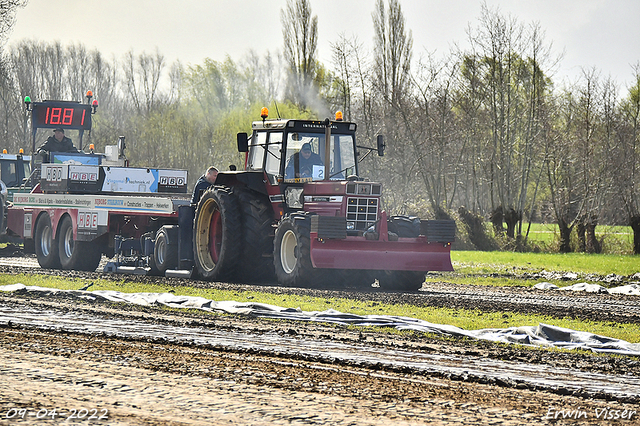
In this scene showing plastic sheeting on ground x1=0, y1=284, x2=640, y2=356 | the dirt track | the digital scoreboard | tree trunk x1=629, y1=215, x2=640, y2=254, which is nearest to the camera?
the dirt track

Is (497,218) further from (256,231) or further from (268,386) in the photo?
(268,386)

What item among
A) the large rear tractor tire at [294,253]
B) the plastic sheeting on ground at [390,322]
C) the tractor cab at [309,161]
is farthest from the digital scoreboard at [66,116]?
the plastic sheeting on ground at [390,322]

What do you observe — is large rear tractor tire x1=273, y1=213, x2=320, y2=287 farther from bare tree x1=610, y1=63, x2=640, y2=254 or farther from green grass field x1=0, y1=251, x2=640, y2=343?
bare tree x1=610, y1=63, x2=640, y2=254

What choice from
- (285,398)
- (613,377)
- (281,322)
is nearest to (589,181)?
(281,322)

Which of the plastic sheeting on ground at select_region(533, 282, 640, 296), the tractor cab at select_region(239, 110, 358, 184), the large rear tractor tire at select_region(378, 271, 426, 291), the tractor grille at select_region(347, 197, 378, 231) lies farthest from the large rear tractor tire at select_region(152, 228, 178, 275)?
the plastic sheeting on ground at select_region(533, 282, 640, 296)

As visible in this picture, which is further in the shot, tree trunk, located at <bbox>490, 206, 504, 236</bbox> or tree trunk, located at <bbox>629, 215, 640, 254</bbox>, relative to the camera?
tree trunk, located at <bbox>490, 206, 504, 236</bbox>

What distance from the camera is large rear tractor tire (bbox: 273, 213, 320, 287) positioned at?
14.8 meters

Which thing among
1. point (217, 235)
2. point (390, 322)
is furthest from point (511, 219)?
point (390, 322)

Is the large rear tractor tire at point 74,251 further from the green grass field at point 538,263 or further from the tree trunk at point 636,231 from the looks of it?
the tree trunk at point 636,231

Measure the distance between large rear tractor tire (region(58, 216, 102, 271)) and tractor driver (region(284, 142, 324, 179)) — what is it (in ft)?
19.0

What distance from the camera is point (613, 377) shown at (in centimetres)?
707

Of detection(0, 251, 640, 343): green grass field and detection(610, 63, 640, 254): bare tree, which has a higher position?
detection(610, 63, 640, 254): bare tree

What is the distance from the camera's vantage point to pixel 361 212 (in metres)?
15.7

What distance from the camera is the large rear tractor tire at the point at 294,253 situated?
14.8 m
